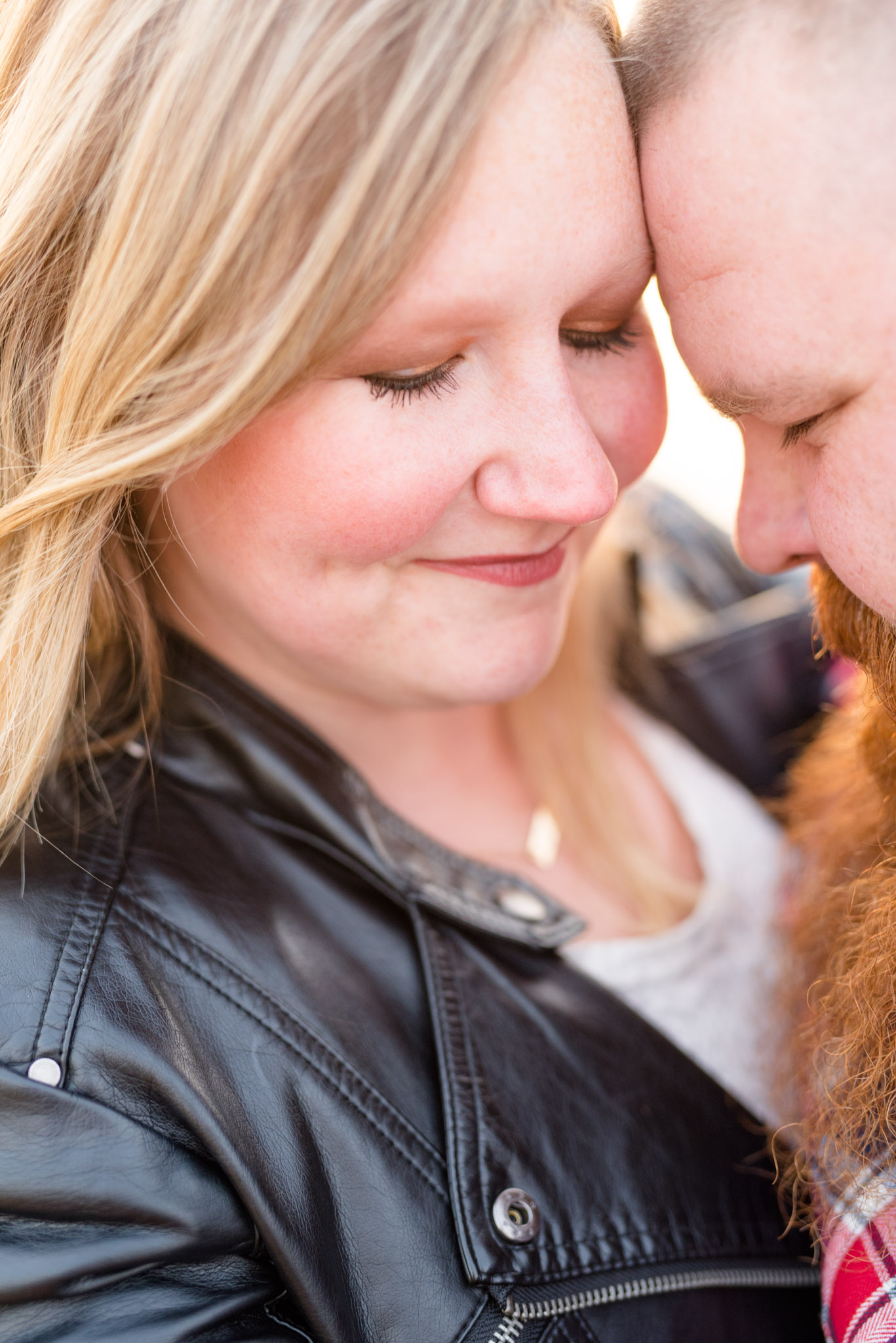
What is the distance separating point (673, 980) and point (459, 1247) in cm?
62

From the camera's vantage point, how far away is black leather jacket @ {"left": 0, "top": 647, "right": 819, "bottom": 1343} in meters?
1.08

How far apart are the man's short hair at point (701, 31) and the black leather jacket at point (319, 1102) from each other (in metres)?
0.93

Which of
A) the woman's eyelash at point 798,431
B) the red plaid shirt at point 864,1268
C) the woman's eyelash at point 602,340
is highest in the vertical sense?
the woman's eyelash at point 602,340

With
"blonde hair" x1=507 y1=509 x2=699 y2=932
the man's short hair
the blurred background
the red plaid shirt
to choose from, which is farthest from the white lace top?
the blurred background

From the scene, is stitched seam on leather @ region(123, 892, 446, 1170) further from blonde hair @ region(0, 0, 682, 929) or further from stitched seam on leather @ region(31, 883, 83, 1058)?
blonde hair @ region(0, 0, 682, 929)

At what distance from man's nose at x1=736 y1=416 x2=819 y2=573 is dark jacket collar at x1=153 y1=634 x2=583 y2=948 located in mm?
609

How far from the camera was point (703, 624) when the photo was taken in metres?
2.36

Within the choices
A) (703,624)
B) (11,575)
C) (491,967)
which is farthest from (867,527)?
(703,624)

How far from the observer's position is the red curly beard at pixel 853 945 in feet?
3.89

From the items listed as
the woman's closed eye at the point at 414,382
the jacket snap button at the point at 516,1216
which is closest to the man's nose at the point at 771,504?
the woman's closed eye at the point at 414,382

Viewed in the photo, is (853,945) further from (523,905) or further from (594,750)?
(594,750)

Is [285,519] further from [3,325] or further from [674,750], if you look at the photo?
[674,750]

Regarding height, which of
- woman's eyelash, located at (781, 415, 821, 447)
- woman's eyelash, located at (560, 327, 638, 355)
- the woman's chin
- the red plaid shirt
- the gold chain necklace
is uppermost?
woman's eyelash, located at (560, 327, 638, 355)

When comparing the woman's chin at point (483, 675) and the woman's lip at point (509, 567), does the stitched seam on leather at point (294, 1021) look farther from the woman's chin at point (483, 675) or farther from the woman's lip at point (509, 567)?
the woman's lip at point (509, 567)
